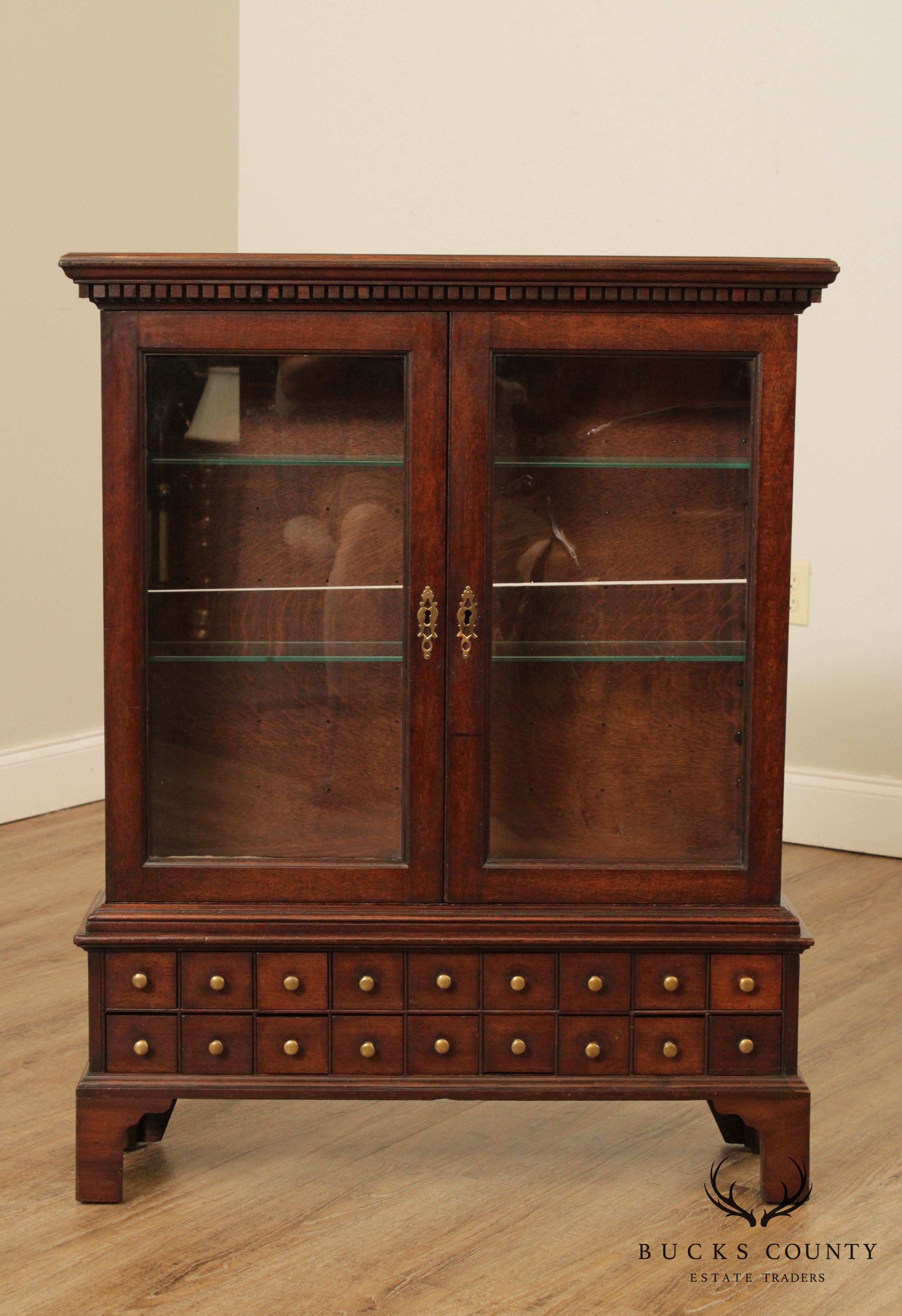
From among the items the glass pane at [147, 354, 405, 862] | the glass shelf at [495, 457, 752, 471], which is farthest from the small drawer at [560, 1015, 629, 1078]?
the glass shelf at [495, 457, 752, 471]

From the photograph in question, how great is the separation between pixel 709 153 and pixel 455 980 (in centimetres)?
239

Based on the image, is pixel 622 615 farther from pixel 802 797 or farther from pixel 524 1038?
pixel 802 797

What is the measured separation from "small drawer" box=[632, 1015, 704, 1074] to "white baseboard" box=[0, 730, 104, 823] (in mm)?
2024

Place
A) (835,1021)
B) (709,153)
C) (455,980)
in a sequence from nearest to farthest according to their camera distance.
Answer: (455,980)
(835,1021)
(709,153)

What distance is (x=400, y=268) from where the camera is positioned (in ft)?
5.53

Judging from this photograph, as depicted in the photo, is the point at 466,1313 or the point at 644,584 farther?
the point at 644,584

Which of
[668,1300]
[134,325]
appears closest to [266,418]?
[134,325]

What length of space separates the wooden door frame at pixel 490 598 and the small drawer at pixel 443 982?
0.26ft

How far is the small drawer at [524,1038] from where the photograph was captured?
1805 millimetres

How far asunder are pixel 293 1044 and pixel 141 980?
0.68 ft

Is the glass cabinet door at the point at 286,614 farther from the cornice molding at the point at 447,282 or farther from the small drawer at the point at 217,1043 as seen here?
the small drawer at the point at 217,1043

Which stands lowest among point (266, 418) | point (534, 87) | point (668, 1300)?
point (668, 1300)

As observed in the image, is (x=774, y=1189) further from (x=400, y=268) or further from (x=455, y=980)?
(x=400, y=268)

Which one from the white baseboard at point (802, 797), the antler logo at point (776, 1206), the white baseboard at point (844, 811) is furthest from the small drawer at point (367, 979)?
the white baseboard at point (802, 797)
